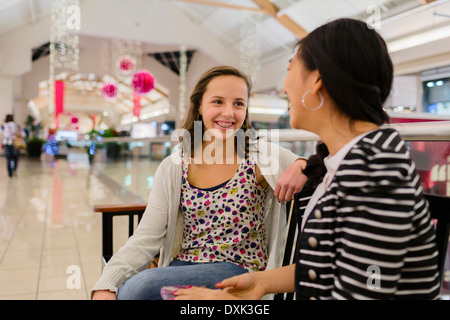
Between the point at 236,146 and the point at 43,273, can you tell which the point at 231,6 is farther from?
the point at 236,146

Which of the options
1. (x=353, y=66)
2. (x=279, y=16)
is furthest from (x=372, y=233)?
(x=279, y=16)

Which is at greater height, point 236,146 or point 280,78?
point 280,78

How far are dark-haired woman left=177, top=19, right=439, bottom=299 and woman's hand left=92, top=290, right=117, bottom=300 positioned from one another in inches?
21.6

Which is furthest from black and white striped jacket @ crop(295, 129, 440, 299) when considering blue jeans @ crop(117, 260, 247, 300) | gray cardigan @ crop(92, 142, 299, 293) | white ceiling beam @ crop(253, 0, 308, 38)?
white ceiling beam @ crop(253, 0, 308, 38)

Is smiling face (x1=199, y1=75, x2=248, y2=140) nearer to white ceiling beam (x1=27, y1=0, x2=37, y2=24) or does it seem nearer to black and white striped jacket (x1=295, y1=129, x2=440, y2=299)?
black and white striped jacket (x1=295, y1=129, x2=440, y2=299)

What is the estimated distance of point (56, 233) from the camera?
12.8 feet

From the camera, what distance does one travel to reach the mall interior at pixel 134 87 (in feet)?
7.95

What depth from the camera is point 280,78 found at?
13375 millimetres

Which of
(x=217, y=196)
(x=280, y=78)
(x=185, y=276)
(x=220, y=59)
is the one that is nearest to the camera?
(x=185, y=276)

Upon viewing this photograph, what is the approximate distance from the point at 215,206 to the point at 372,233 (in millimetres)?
658

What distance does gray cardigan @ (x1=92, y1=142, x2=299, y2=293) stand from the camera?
1225mm

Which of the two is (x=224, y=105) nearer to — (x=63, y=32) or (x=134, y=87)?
(x=134, y=87)

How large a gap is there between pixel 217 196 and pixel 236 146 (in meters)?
0.25
